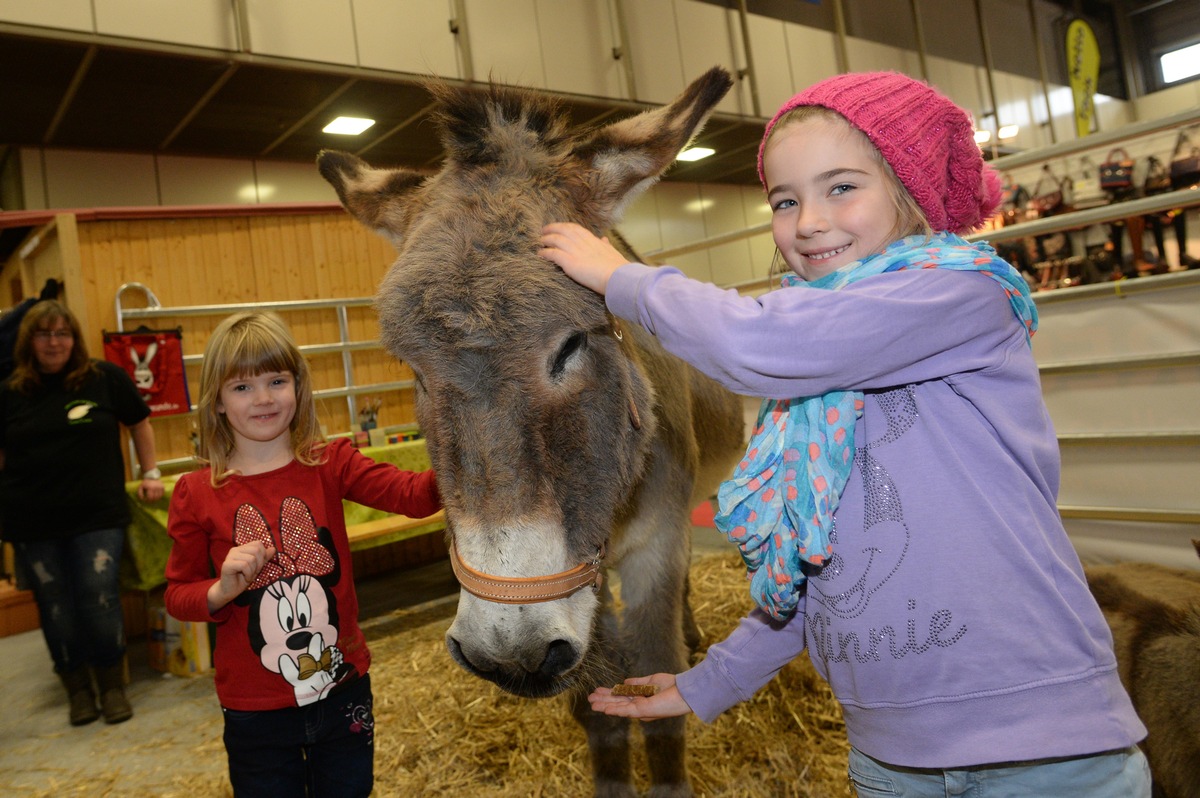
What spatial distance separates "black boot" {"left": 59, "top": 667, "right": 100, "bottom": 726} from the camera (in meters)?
4.11

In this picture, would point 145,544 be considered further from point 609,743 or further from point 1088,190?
point 1088,190

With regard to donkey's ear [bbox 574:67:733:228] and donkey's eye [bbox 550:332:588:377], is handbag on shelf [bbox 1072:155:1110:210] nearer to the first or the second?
donkey's ear [bbox 574:67:733:228]

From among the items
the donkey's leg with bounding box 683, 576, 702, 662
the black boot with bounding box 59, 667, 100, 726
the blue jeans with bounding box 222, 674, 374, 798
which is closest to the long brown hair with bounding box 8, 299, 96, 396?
the black boot with bounding box 59, 667, 100, 726

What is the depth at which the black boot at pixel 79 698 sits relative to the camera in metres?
4.11

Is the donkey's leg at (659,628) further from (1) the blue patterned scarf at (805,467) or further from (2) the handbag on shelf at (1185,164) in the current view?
(2) the handbag on shelf at (1185,164)

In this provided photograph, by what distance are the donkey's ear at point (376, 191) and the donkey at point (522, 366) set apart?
50mm

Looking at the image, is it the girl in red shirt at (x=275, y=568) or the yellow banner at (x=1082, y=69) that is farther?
the yellow banner at (x=1082, y=69)

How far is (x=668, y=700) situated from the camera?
1.57m

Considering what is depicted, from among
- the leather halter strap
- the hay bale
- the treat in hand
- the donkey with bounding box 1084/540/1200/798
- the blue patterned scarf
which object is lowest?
the hay bale

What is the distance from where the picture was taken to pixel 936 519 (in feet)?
3.76

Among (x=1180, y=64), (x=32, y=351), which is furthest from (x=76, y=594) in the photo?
(x=1180, y=64)

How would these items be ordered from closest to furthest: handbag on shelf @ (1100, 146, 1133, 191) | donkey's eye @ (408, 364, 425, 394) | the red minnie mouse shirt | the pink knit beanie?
the pink knit beanie → donkey's eye @ (408, 364, 425, 394) → the red minnie mouse shirt → handbag on shelf @ (1100, 146, 1133, 191)

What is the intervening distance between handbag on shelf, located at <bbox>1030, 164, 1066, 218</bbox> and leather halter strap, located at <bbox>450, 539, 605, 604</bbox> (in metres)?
5.73

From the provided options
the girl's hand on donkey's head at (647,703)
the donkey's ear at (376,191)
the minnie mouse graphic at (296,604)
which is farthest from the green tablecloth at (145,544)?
the girl's hand on donkey's head at (647,703)
